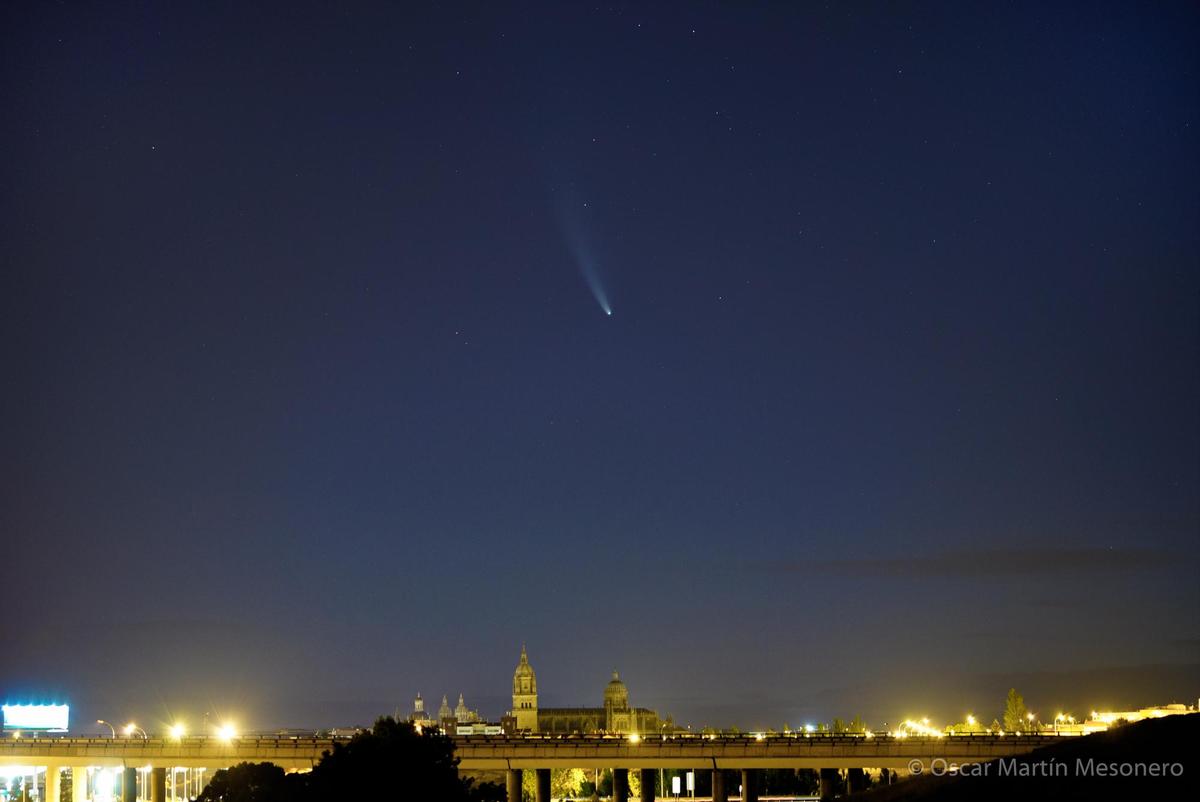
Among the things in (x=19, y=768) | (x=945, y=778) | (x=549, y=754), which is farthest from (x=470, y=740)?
(x=945, y=778)

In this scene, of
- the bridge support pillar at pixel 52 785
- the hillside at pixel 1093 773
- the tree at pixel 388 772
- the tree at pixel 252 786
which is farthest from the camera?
the bridge support pillar at pixel 52 785

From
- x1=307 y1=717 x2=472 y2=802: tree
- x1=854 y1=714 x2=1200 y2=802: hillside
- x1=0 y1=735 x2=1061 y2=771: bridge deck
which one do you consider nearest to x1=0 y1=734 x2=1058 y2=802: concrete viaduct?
x1=0 y1=735 x2=1061 y2=771: bridge deck

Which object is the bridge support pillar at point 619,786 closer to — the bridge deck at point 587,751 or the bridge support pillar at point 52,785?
the bridge deck at point 587,751

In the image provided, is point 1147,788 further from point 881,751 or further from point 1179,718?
point 881,751

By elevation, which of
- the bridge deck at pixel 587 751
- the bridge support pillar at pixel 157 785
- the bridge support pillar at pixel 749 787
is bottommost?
the bridge support pillar at pixel 749 787

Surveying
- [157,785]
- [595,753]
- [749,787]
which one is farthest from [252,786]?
[749,787]

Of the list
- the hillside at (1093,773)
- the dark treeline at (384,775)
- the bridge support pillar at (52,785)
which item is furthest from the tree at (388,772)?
the bridge support pillar at (52,785)

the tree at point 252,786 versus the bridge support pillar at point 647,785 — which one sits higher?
the tree at point 252,786

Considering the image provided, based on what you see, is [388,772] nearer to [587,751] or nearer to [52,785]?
[587,751]

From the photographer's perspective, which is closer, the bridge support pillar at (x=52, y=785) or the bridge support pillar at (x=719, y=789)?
the bridge support pillar at (x=719, y=789)
